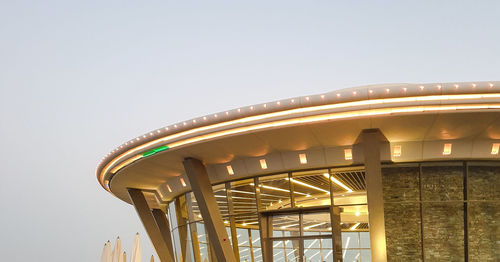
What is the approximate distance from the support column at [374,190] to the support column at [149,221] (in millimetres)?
12244

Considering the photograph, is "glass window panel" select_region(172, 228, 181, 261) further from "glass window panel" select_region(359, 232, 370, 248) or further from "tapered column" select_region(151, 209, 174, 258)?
"glass window panel" select_region(359, 232, 370, 248)

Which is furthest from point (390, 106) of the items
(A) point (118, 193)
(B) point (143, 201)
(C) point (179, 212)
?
(A) point (118, 193)

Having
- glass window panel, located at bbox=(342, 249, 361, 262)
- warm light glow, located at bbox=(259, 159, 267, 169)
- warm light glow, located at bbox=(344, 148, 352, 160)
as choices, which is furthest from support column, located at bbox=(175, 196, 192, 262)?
warm light glow, located at bbox=(344, 148, 352, 160)

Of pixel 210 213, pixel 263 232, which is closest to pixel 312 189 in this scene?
pixel 263 232

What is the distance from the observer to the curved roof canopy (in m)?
15.5

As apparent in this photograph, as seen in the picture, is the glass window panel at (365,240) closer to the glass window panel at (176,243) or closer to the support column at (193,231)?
the support column at (193,231)

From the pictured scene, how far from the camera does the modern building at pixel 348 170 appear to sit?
53.5 feet

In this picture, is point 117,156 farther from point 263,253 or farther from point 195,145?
point 263,253

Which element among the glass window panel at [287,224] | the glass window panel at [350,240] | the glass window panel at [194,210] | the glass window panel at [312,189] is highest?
the glass window panel at [312,189]

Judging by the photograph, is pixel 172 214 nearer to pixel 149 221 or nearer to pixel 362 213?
pixel 149 221

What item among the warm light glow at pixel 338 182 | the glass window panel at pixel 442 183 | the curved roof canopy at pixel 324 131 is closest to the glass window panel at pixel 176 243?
the curved roof canopy at pixel 324 131

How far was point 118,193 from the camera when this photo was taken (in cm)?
2977

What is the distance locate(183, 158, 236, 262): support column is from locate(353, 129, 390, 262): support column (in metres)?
5.61

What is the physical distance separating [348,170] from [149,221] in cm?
1093
